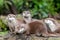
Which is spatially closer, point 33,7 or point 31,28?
point 31,28

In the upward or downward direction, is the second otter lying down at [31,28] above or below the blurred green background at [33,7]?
below

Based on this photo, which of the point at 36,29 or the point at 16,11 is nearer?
the point at 36,29

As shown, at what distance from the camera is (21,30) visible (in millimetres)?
5895

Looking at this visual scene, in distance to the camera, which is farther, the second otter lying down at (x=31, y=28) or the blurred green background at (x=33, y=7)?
the blurred green background at (x=33, y=7)

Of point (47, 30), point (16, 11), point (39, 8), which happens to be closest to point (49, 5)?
point (39, 8)

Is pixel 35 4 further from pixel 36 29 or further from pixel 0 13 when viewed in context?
pixel 36 29

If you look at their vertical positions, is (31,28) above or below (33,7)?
below

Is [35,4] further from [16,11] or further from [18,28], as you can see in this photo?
[18,28]

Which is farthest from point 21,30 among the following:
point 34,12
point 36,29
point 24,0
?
point 24,0

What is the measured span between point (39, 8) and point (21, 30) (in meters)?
2.66

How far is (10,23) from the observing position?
6105 mm

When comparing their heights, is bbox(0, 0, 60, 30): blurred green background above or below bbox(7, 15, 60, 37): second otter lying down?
above

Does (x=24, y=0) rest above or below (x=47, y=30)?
above

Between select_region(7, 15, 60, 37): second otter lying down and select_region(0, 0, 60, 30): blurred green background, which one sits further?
select_region(0, 0, 60, 30): blurred green background
